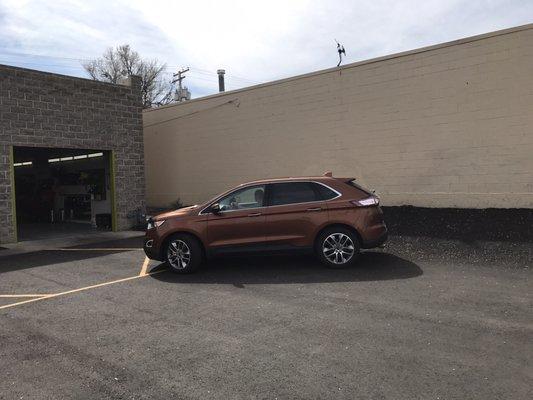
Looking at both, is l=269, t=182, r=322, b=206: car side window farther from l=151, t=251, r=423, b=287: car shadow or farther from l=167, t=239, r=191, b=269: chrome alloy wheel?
l=167, t=239, r=191, b=269: chrome alloy wheel

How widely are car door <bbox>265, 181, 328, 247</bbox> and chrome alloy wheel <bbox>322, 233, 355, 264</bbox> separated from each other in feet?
0.88

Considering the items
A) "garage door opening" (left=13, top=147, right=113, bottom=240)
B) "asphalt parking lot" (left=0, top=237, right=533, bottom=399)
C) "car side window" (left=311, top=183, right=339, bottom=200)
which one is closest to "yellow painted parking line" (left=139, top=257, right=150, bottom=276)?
"asphalt parking lot" (left=0, top=237, right=533, bottom=399)

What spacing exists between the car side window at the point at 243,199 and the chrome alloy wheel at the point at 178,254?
935 millimetres

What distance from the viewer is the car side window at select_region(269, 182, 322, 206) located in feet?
27.7

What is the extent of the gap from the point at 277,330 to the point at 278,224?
314 centimetres

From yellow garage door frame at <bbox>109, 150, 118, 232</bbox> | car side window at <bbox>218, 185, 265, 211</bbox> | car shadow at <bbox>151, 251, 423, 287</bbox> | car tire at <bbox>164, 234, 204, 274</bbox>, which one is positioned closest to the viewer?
car shadow at <bbox>151, 251, 423, 287</bbox>

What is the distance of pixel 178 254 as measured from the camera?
8445 mm

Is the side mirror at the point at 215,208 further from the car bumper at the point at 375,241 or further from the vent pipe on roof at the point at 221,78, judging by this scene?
the vent pipe on roof at the point at 221,78

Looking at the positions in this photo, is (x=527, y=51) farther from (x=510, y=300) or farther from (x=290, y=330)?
(x=290, y=330)

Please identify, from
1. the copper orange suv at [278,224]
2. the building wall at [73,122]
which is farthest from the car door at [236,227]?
the building wall at [73,122]

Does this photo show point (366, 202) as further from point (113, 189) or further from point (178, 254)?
point (113, 189)

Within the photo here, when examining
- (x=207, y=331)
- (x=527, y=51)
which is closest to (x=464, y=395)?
(x=207, y=331)

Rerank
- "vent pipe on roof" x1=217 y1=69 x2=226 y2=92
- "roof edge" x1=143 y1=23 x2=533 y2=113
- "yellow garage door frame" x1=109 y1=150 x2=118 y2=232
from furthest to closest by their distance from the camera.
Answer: "vent pipe on roof" x1=217 y1=69 x2=226 y2=92 → "yellow garage door frame" x1=109 y1=150 x2=118 y2=232 → "roof edge" x1=143 y1=23 x2=533 y2=113

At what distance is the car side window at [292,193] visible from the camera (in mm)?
8453
